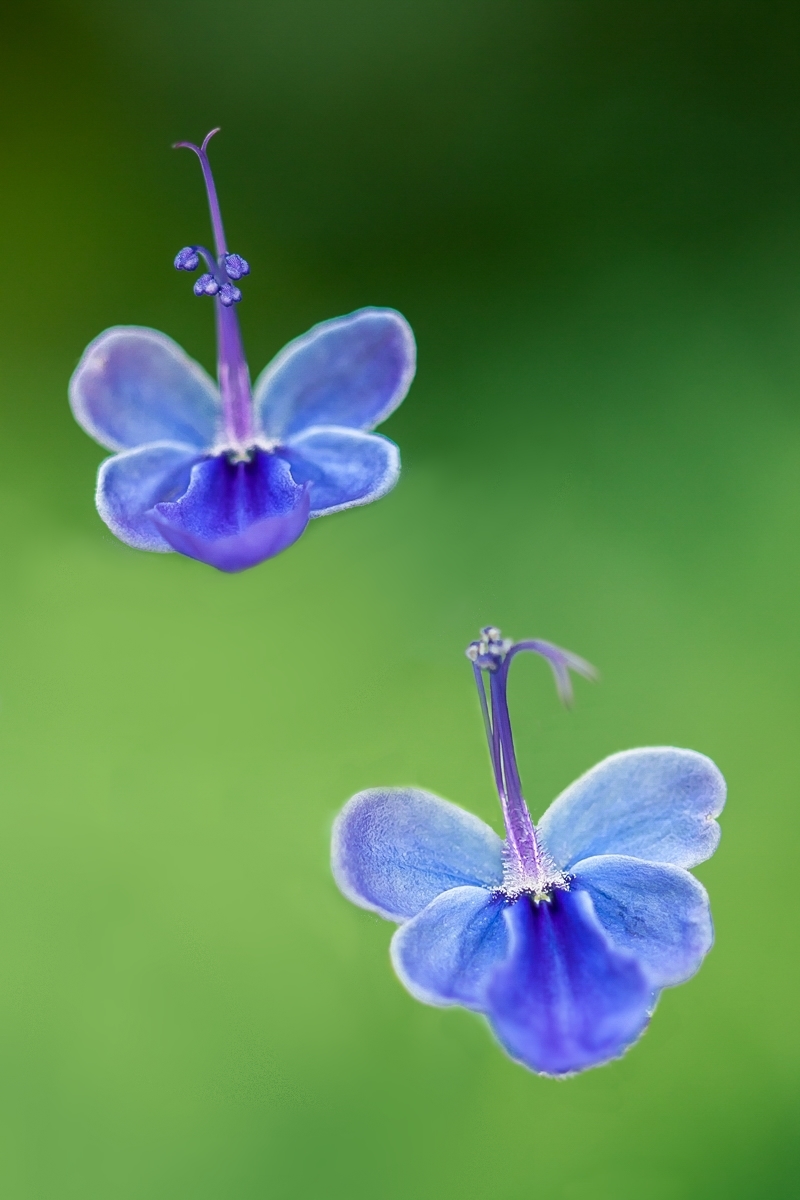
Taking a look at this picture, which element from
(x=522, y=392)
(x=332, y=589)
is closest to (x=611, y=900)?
(x=332, y=589)

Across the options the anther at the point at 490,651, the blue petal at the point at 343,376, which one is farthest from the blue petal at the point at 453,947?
the blue petal at the point at 343,376

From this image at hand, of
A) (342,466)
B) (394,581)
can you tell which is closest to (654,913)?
(342,466)

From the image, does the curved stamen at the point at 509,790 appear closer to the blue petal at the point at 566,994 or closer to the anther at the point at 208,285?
the blue petal at the point at 566,994

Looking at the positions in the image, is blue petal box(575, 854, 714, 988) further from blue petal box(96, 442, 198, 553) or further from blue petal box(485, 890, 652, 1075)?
blue petal box(96, 442, 198, 553)

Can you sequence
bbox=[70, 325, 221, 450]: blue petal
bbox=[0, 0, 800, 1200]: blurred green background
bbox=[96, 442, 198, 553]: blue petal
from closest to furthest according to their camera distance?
1. bbox=[96, 442, 198, 553]: blue petal
2. bbox=[70, 325, 221, 450]: blue petal
3. bbox=[0, 0, 800, 1200]: blurred green background

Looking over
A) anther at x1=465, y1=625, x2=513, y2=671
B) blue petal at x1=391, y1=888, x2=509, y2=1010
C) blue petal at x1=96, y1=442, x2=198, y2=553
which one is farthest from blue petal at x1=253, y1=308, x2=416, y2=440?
blue petal at x1=391, y1=888, x2=509, y2=1010

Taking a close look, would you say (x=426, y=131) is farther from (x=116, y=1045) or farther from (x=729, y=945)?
(x=116, y=1045)
